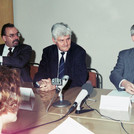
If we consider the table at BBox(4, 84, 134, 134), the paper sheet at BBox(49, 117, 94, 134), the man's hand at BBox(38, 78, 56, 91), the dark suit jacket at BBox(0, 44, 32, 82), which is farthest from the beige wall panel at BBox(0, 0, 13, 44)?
the paper sheet at BBox(49, 117, 94, 134)

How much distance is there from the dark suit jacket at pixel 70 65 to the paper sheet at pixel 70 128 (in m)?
1.21

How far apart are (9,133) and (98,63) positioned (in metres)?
2.47

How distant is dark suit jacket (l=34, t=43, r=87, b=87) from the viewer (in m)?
2.93

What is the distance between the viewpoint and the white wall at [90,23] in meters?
3.57

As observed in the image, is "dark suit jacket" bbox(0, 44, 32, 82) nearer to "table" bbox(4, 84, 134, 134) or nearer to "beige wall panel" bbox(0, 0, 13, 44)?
"beige wall panel" bbox(0, 0, 13, 44)

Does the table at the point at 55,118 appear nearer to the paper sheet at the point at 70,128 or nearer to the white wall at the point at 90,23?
the paper sheet at the point at 70,128

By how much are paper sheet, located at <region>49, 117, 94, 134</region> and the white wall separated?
2.23m

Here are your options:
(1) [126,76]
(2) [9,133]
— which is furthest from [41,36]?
(2) [9,133]

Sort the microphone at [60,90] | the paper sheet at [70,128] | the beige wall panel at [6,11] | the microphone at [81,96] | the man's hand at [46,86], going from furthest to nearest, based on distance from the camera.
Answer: the beige wall panel at [6,11] < the man's hand at [46,86] < the microphone at [60,90] < the microphone at [81,96] < the paper sheet at [70,128]

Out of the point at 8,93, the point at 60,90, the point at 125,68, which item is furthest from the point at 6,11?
the point at 8,93

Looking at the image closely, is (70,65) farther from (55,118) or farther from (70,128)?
(70,128)

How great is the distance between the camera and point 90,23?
12.3 feet

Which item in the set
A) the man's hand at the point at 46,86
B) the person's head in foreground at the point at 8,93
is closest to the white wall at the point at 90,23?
the man's hand at the point at 46,86

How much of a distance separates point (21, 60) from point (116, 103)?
2.04m
